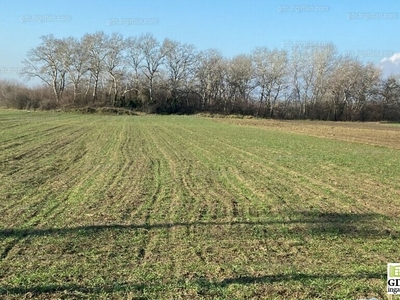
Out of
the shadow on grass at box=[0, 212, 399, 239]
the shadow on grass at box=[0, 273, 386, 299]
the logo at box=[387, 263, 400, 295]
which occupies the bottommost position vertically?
the shadow on grass at box=[0, 212, 399, 239]

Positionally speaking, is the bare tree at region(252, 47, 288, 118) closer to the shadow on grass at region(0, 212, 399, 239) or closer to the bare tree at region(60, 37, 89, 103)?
the bare tree at region(60, 37, 89, 103)

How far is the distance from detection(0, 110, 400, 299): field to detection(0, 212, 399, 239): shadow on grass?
0.8 inches

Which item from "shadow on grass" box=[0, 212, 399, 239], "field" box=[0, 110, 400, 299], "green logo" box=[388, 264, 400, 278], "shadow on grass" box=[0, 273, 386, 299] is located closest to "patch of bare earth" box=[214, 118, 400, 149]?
"field" box=[0, 110, 400, 299]

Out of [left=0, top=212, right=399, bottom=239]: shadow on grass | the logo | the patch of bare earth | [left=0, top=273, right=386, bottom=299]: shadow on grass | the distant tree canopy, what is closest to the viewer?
the logo

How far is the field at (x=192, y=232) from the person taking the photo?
4.11m

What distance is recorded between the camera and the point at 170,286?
4.05 m

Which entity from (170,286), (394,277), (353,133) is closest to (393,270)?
(394,277)

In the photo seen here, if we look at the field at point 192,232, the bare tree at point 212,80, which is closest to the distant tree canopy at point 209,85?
the bare tree at point 212,80

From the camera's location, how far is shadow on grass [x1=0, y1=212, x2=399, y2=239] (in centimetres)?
573

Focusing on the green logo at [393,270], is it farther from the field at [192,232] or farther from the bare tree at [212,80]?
the bare tree at [212,80]

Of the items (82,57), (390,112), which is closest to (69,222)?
(82,57)

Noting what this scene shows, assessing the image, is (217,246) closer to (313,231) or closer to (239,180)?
(313,231)

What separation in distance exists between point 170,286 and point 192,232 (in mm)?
1854

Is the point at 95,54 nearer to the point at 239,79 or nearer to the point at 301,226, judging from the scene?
the point at 239,79
